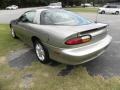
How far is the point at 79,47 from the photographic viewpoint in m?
3.83

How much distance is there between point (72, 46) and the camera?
12.4 feet

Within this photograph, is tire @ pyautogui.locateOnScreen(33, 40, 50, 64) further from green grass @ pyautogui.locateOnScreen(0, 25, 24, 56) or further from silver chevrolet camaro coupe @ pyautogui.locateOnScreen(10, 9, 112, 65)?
green grass @ pyautogui.locateOnScreen(0, 25, 24, 56)

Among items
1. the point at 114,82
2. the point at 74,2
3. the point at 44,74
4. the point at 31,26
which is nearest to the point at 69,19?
the point at 31,26

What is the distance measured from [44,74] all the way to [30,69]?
0.49 m

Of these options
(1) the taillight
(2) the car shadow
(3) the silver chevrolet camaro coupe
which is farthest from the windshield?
(2) the car shadow

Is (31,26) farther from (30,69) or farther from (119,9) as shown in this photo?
(119,9)

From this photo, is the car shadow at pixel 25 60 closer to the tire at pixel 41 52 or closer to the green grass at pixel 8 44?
the tire at pixel 41 52

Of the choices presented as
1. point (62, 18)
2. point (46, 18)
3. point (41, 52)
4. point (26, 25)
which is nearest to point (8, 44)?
point (26, 25)

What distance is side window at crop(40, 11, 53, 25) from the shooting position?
4.69 metres

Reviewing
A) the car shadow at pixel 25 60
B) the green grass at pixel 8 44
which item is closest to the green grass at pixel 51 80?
the car shadow at pixel 25 60

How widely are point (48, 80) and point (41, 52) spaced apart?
1.01 m

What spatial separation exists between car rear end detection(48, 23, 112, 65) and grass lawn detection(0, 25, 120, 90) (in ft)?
1.35

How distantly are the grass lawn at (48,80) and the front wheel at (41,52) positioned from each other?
6.0 inches

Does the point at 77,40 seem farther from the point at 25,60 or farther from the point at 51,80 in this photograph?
the point at 25,60
